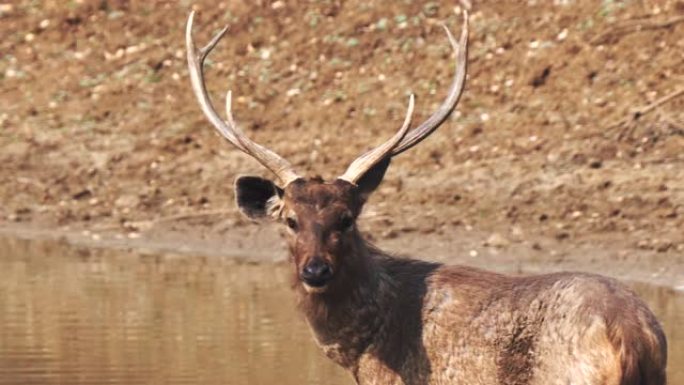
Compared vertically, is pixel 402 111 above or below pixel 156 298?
above

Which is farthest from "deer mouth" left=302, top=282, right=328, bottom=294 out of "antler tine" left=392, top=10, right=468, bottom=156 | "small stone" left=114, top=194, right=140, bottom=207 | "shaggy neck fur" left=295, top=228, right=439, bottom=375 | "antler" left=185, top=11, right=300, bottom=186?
"small stone" left=114, top=194, right=140, bottom=207

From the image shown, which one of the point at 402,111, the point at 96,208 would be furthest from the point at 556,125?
the point at 96,208

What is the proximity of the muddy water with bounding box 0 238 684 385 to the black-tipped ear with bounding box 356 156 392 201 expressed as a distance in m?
2.67

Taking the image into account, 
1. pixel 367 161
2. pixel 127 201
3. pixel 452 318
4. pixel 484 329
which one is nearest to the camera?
pixel 484 329

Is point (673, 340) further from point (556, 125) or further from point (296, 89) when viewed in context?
point (296, 89)

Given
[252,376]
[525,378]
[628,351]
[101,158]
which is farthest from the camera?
[101,158]

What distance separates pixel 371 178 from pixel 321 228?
74 centimetres

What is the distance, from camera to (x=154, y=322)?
14289 millimetres

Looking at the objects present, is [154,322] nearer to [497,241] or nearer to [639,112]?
[497,241]

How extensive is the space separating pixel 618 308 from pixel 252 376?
4358 mm

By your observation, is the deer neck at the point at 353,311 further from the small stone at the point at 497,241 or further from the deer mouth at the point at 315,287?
the small stone at the point at 497,241

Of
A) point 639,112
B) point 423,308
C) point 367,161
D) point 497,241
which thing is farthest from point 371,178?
point 639,112

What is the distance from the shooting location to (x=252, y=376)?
1246 centimetres

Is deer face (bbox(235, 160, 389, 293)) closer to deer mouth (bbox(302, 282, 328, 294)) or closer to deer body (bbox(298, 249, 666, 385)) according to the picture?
deer mouth (bbox(302, 282, 328, 294))
